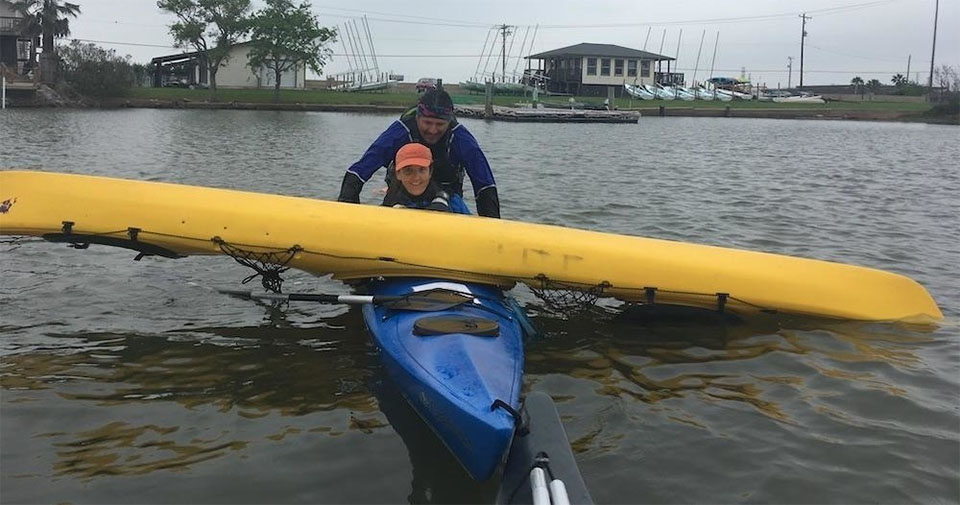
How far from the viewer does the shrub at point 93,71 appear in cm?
5453

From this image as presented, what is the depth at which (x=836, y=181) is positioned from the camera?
17.9 meters

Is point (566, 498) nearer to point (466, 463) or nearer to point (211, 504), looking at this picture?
point (466, 463)

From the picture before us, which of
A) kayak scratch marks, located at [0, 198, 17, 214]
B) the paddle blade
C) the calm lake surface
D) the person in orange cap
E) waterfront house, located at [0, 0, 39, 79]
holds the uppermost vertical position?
waterfront house, located at [0, 0, 39, 79]

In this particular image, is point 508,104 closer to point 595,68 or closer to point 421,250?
point 595,68

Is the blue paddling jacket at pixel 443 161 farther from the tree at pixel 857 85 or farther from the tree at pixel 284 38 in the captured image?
the tree at pixel 857 85

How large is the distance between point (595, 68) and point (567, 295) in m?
74.0

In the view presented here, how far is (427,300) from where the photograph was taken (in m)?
4.78

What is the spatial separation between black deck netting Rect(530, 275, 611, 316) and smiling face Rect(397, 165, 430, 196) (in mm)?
1314

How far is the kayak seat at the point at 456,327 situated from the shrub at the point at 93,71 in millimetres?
59540

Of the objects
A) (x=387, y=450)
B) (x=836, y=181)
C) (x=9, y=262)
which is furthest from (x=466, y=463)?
(x=836, y=181)

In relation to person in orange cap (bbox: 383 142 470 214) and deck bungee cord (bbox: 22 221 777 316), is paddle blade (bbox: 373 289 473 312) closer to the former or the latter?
deck bungee cord (bbox: 22 221 777 316)

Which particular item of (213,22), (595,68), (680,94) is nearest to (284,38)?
(213,22)

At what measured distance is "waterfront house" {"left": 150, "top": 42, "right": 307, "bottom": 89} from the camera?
2781 inches

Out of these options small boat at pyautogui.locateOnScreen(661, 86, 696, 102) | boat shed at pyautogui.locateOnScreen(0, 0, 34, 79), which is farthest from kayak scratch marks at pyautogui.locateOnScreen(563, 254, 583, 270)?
small boat at pyautogui.locateOnScreen(661, 86, 696, 102)
